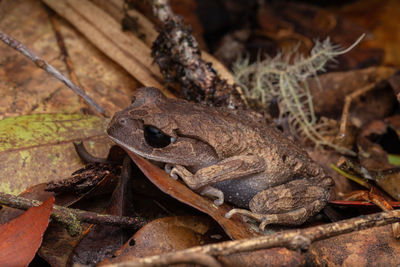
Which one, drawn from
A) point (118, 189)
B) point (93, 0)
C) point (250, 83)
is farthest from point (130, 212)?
point (93, 0)

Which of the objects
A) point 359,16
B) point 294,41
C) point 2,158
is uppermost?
point 359,16

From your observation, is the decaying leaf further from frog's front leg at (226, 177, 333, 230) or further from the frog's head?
frog's front leg at (226, 177, 333, 230)

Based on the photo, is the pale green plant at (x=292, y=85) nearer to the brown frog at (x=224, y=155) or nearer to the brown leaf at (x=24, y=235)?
the brown frog at (x=224, y=155)

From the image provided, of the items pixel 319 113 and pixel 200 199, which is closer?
pixel 200 199

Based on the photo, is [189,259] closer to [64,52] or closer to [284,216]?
[284,216]

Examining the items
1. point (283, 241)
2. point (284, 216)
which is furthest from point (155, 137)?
point (283, 241)

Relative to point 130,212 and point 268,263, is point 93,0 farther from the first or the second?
point 268,263
